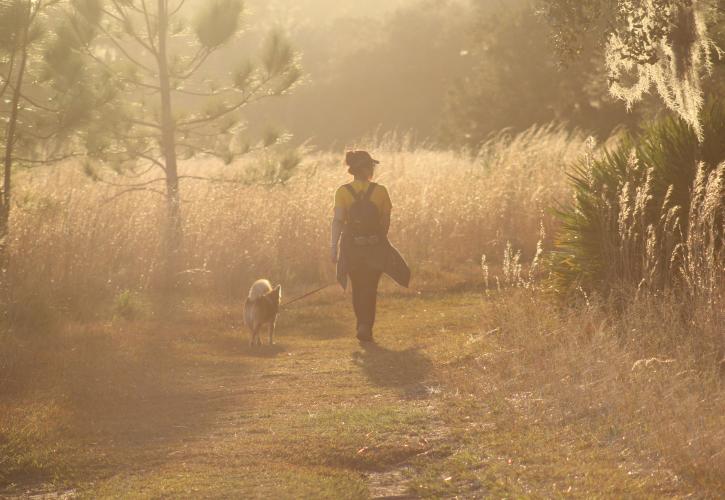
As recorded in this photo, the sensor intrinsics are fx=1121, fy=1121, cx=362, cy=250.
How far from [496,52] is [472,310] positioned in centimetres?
2110

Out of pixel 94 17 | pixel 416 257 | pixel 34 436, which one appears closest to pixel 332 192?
pixel 416 257

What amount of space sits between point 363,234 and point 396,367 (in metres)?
1.69

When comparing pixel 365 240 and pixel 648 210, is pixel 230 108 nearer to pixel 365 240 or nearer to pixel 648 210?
pixel 365 240

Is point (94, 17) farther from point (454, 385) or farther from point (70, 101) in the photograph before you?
point (454, 385)

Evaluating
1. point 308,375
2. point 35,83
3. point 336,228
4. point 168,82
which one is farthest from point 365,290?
point 168,82

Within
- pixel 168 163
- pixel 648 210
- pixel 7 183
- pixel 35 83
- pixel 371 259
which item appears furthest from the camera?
pixel 168 163

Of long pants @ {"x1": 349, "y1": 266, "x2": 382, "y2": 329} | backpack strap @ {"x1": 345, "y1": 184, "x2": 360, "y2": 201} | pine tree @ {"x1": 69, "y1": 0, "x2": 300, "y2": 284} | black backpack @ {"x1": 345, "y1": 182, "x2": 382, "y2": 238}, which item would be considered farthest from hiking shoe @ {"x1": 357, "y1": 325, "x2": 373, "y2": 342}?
pine tree @ {"x1": 69, "y1": 0, "x2": 300, "y2": 284}

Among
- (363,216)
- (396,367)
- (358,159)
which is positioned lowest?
(396,367)

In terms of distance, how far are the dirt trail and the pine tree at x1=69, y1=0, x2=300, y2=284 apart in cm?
470

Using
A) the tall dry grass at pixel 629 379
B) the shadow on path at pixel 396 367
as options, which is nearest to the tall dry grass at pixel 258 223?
the shadow on path at pixel 396 367

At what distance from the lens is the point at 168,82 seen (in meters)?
16.7

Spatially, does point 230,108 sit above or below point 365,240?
above

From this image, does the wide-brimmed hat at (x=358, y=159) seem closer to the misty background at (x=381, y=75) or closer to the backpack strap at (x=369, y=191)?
the backpack strap at (x=369, y=191)

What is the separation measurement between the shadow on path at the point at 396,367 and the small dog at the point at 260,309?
1.08 m
